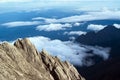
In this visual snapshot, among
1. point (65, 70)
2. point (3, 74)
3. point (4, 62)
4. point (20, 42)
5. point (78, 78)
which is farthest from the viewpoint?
point (78, 78)

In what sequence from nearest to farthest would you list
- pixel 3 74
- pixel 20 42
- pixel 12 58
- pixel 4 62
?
pixel 3 74
pixel 4 62
pixel 12 58
pixel 20 42

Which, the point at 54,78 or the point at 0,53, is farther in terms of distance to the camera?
the point at 54,78

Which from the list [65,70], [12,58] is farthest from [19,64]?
[65,70]

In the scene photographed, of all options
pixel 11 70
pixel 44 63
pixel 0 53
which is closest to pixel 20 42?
pixel 44 63

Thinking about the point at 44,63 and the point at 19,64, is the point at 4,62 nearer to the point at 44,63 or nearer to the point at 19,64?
the point at 19,64

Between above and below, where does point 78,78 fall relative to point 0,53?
below

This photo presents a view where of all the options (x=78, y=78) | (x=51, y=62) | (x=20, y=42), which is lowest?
(x=78, y=78)
